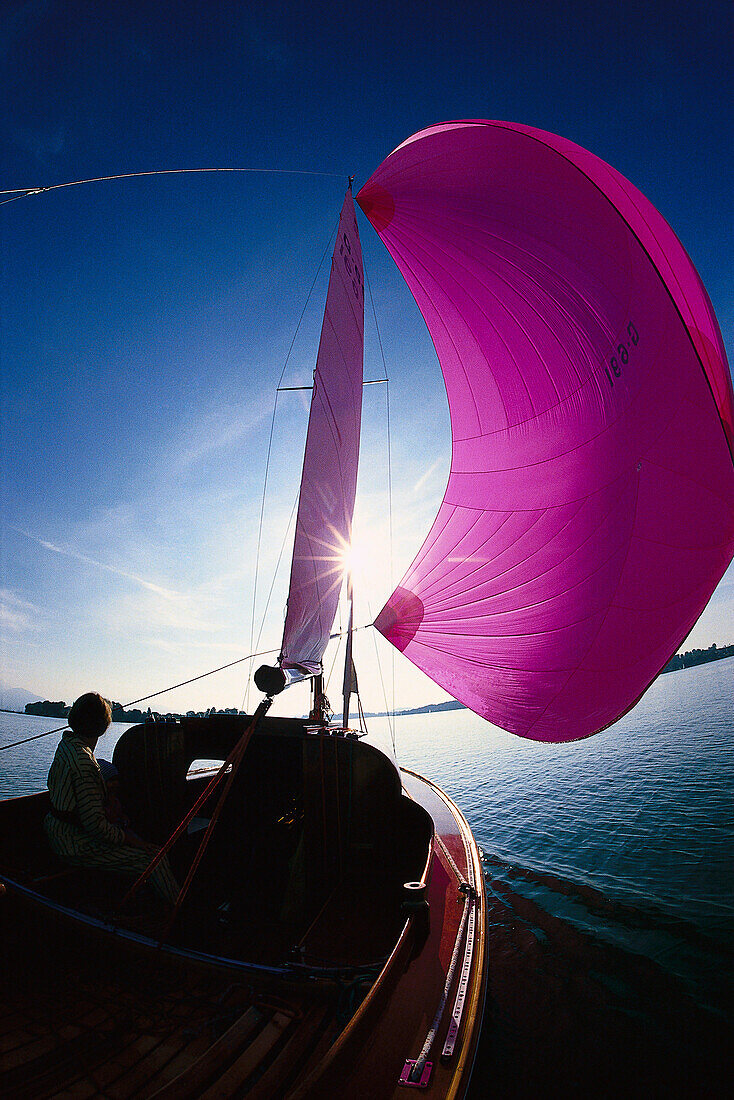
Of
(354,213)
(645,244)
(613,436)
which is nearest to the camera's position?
(645,244)

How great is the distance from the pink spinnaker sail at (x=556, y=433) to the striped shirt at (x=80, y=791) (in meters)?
4.89

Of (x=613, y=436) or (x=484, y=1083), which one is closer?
(x=484, y=1083)

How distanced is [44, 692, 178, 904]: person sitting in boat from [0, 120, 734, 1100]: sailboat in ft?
1.09

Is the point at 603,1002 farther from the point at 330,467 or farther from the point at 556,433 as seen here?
the point at 330,467

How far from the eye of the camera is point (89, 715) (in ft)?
11.9

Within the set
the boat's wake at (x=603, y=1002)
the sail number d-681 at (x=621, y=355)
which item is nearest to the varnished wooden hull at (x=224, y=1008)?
the boat's wake at (x=603, y=1002)

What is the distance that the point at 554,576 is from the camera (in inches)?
241

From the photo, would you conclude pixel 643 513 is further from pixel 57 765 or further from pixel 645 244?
pixel 57 765

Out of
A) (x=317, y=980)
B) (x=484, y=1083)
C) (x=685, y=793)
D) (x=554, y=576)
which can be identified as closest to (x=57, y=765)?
(x=317, y=980)

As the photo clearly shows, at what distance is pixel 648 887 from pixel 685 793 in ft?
22.5

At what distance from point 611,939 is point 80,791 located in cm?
675

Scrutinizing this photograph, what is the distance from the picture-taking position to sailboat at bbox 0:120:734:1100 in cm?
253

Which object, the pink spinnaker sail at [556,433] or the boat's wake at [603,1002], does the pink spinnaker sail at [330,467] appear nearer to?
the pink spinnaker sail at [556,433]

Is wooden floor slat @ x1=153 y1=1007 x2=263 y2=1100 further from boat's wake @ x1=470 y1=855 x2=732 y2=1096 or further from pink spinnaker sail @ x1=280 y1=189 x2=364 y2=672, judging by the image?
pink spinnaker sail @ x1=280 y1=189 x2=364 y2=672
